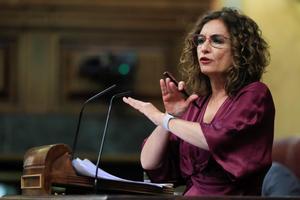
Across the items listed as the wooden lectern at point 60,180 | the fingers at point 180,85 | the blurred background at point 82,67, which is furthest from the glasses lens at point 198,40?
the blurred background at point 82,67

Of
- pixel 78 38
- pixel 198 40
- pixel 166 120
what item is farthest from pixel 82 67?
pixel 166 120

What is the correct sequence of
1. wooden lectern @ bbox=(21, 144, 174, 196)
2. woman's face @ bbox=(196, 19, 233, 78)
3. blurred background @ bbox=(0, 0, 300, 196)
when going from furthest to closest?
1. blurred background @ bbox=(0, 0, 300, 196)
2. woman's face @ bbox=(196, 19, 233, 78)
3. wooden lectern @ bbox=(21, 144, 174, 196)

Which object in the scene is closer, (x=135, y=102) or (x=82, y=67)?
(x=135, y=102)

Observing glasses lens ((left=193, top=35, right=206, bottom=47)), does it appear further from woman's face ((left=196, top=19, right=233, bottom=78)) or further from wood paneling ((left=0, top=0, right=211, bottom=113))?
wood paneling ((left=0, top=0, right=211, bottom=113))

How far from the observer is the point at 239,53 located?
1.85m

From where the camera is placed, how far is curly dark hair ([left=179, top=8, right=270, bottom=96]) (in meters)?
1.85

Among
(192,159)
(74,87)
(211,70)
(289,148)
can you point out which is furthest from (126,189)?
(74,87)

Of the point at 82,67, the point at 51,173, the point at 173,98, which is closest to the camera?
the point at 51,173

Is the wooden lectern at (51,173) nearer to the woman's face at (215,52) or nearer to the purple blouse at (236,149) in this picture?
the purple blouse at (236,149)

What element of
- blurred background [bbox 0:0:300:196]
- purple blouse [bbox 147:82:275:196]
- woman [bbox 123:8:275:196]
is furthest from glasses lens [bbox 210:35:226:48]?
blurred background [bbox 0:0:300:196]

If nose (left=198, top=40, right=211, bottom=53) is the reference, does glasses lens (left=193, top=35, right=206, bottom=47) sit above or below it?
above

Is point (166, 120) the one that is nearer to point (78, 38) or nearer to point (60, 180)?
point (60, 180)

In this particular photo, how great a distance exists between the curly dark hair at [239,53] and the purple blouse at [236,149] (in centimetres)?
3

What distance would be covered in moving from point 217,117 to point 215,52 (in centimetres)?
14
